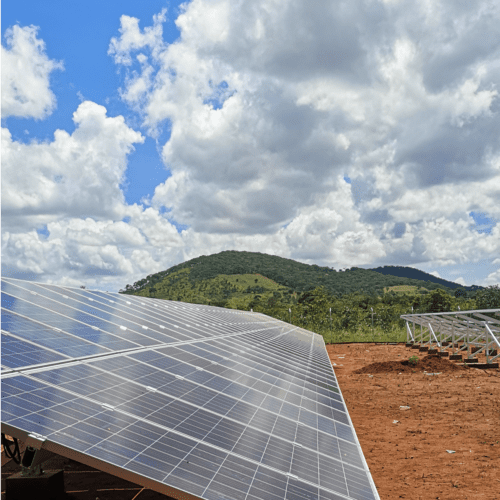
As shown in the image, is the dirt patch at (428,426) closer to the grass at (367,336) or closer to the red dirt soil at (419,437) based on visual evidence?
the red dirt soil at (419,437)

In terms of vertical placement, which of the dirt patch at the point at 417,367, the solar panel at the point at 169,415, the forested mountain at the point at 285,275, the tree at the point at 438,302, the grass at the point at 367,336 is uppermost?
the forested mountain at the point at 285,275

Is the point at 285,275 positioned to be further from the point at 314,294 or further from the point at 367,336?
the point at 367,336

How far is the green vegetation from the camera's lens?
65812mm

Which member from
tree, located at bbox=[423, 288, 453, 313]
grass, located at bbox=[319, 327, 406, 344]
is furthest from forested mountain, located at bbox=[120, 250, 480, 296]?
grass, located at bbox=[319, 327, 406, 344]

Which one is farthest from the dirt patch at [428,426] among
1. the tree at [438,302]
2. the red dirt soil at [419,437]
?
the tree at [438,302]

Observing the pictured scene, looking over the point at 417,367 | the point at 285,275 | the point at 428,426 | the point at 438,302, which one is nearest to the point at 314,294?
the point at 438,302

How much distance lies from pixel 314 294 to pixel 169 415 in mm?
84775

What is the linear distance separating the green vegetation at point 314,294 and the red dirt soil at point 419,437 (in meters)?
26.7

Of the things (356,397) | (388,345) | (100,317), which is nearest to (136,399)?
(100,317)

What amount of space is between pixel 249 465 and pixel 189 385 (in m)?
2.94

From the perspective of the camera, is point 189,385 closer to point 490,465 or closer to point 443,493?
point 443,493

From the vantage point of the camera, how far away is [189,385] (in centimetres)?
881

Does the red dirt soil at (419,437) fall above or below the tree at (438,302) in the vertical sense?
below

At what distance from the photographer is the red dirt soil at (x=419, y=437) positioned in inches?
414
